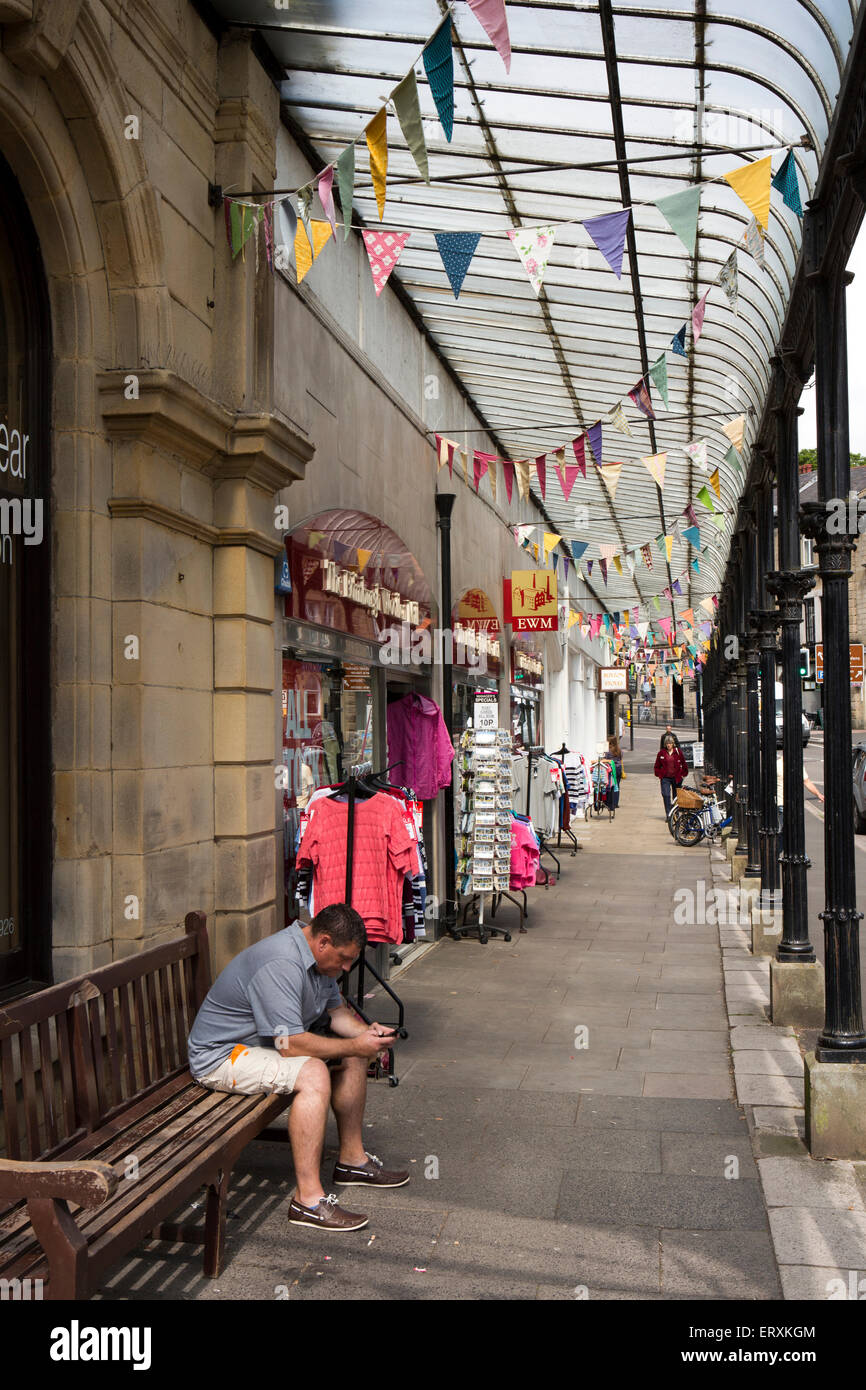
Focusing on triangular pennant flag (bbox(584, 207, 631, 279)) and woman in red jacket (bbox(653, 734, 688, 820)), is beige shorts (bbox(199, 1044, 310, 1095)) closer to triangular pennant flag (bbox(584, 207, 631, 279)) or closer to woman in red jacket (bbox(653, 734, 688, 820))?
triangular pennant flag (bbox(584, 207, 631, 279))

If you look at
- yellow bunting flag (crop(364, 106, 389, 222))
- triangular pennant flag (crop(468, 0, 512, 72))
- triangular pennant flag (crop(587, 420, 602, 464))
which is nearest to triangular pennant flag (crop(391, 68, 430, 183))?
yellow bunting flag (crop(364, 106, 389, 222))

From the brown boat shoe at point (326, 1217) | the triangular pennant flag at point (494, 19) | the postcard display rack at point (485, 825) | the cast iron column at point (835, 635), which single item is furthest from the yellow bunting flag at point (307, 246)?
the postcard display rack at point (485, 825)

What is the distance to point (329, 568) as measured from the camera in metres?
7.45

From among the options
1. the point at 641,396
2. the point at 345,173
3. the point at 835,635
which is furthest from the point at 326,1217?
the point at 641,396

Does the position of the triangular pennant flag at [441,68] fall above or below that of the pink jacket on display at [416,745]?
above

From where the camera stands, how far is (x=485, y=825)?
1075cm

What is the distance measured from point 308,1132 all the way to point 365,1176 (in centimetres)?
57

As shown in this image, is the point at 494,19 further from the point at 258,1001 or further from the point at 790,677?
the point at 790,677

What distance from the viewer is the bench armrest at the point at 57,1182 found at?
9.71 ft

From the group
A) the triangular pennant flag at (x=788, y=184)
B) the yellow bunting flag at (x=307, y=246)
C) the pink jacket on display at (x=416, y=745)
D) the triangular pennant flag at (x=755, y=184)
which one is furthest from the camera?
the pink jacket on display at (x=416, y=745)

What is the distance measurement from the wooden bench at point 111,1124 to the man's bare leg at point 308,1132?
165 millimetres

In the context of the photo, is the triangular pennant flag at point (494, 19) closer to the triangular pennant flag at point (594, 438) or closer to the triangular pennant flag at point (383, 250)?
the triangular pennant flag at point (383, 250)

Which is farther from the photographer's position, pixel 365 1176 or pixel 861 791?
pixel 861 791
